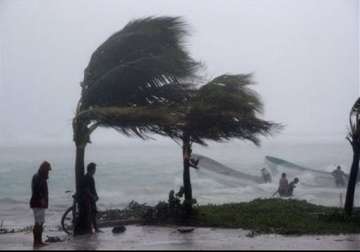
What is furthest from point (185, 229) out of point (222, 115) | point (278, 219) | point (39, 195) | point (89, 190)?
point (39, 195)

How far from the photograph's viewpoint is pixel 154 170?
28.2m

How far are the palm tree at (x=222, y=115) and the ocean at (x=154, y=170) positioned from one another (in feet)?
34.1

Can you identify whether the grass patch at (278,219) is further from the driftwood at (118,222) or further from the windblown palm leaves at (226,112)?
the windblown palm leaves at (226,112)

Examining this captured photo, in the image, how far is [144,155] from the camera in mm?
26922

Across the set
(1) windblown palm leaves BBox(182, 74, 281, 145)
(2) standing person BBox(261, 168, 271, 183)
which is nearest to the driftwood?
(1) windblown palm leaves BBox(182, 74, 281, 145)

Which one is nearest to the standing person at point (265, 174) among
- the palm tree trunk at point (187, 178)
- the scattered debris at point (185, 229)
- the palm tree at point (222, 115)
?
the palm tree at point (222, 115)

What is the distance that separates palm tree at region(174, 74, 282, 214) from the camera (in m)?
12.6

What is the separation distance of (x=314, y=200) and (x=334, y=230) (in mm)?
11666

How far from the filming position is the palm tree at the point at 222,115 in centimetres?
1264

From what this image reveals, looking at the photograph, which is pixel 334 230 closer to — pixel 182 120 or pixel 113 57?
pixel 182 120

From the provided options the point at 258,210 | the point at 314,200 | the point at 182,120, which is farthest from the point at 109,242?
the point at 314,200

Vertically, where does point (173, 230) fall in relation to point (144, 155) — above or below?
below

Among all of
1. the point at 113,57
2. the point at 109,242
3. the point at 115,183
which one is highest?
the point at 113,57

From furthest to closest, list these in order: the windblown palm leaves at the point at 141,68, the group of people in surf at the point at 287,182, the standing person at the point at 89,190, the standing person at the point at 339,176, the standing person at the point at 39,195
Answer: the standing person at the point at 339,176, the group of people in surf at the point at 287,182, the windblown palm leaves at the point at 141,68, the standing person at the point at 89,190, the standing person at the point at 39,195
